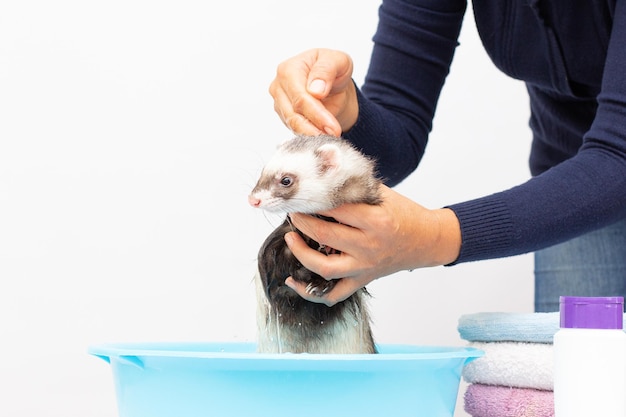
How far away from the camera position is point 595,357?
29.1 inches

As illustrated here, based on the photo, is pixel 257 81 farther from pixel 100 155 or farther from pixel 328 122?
pixel 328 122

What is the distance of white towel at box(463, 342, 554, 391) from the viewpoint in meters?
0.92

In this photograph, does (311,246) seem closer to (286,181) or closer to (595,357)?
(286,181)

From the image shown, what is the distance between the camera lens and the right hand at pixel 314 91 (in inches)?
38.0

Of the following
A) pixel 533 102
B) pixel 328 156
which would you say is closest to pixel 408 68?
pixel 533 102

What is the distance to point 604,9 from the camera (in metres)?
1.11

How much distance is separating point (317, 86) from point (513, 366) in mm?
391

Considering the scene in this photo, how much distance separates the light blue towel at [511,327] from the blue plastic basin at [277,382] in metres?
0.15

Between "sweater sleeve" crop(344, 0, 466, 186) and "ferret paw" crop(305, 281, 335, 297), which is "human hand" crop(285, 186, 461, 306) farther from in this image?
"sweater sleeve" crop(344, 0, 466, 186)

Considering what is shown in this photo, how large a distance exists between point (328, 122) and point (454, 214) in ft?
0.59

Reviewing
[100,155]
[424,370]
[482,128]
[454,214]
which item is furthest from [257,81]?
[424,370]

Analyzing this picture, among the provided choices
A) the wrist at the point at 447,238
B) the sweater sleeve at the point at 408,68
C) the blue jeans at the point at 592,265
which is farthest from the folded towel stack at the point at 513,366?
the blue jeans at the point at 592,265

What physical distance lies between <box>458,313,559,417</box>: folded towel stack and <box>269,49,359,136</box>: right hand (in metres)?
0.30

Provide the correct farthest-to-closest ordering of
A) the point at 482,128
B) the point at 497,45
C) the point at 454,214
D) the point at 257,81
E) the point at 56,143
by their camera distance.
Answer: the point at 482,128 → the point at 257,81 → the point at 56,143 → the point at 497,45 → the point at 454,214
